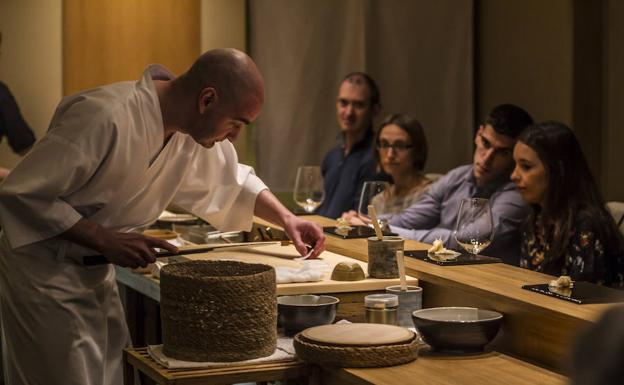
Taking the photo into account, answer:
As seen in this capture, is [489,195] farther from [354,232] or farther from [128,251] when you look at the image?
[128,251]

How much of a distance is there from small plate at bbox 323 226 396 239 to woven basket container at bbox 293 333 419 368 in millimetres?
1142

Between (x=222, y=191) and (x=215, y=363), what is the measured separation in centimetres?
107

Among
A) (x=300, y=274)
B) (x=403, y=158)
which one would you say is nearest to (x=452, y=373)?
(x=300, y=274)

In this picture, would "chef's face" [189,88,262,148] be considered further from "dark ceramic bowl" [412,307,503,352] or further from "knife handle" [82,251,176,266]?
"dark ceramic bowl" [412,307,503,352]

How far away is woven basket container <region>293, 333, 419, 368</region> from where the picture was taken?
1.90 meters

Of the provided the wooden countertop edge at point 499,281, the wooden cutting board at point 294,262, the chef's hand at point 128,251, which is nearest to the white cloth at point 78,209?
the chef's hand at point 128,251

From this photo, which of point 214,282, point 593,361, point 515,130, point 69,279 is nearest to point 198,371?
point 214,282

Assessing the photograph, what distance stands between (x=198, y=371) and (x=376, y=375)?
0.36 meters

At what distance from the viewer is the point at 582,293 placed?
2.07 metres

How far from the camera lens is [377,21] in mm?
5590

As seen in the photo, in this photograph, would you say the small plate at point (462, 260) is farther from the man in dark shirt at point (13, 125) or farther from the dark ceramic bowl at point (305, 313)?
the man in dark shirt at point (13, 125)

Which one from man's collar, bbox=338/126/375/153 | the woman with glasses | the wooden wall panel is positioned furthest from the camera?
the wooden wall panel

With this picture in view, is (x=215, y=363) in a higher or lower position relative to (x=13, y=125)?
lower

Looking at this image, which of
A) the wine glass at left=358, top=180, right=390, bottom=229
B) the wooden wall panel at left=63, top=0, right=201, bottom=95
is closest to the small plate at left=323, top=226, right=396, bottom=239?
the wine glass at left=358, top=180, right=390, bottom=229
